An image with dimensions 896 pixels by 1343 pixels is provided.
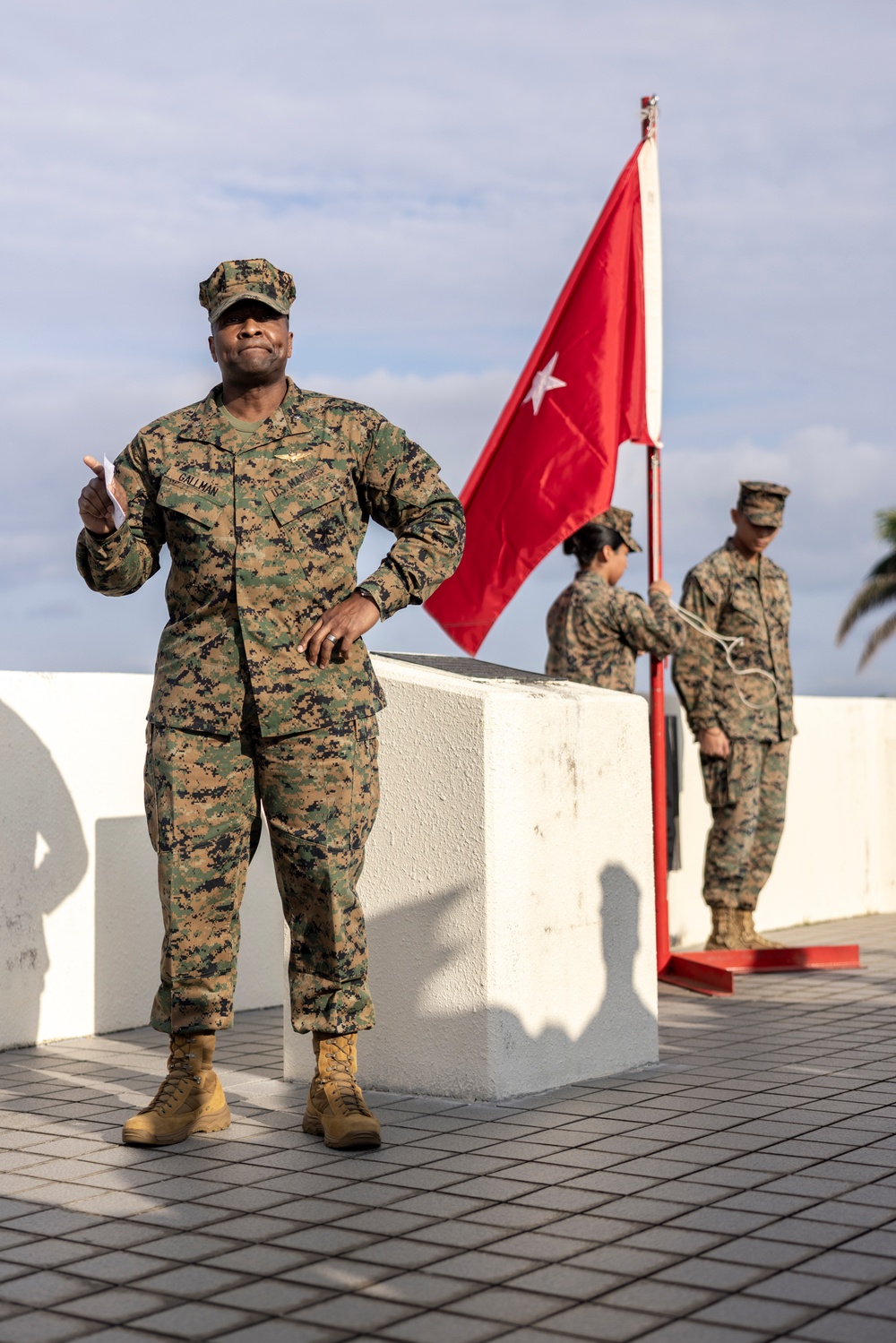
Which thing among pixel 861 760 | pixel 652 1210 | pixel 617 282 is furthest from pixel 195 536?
pixel 861 760

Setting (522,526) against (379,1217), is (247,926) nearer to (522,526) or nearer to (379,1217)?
(522,526)

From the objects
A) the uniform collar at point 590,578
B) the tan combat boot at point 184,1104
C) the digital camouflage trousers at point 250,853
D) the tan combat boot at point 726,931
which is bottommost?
the tan combat boot at point 184,1104

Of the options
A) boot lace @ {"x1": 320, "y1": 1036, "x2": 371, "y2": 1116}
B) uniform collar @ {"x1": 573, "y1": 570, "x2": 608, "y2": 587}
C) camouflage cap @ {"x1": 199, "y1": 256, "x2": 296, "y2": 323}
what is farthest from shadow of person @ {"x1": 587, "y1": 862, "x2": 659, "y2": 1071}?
uniform collar @ {"x1": 573, "y1": 570, "x2": 608, "y2": 587}

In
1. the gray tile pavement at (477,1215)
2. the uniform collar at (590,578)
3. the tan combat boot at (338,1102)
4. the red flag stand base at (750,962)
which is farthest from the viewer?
the uniform collar at (590,578)

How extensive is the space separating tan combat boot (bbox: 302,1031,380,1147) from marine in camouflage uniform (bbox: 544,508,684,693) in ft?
10.7

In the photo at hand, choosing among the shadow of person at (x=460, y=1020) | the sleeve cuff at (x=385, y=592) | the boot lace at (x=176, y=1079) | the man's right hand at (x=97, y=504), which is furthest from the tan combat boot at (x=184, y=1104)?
the man's right hand at (x=97, y=504)

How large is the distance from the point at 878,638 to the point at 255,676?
3080cm

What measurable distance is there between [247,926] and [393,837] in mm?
2054

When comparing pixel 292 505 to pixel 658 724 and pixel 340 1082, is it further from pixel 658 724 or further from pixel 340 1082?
pixel 658 724

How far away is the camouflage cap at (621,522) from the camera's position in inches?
293

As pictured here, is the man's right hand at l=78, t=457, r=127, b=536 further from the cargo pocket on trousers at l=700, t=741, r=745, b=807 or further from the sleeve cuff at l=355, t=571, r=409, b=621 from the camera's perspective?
the cargo pocket on trousers at l=700, t=741, r=745, b=807

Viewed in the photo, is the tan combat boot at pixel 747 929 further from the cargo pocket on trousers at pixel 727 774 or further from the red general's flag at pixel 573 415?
the red general's flag at pixel 573 415

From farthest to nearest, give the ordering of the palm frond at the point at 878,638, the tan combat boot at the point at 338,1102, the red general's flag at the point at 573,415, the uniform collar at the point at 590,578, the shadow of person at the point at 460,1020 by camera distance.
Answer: the palm frond at the point at 878,638
the uniform collar at the point at 590,578
the red general's flag at the point at 573,415
the shadow of person at the point at 460,1020
the tan combat boot at the point at 338,1102

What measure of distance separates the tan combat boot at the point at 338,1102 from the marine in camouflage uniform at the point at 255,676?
0.24 feet
